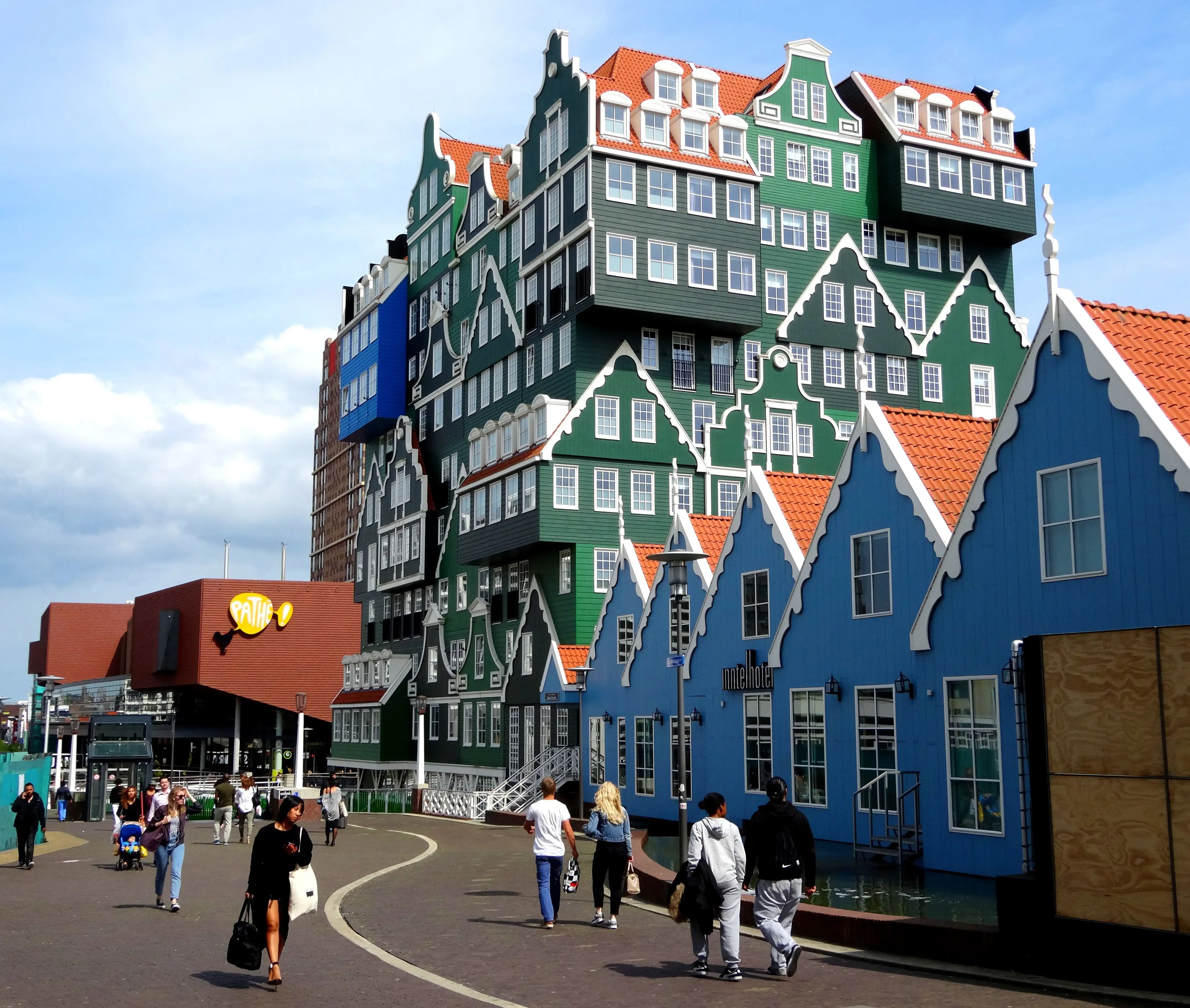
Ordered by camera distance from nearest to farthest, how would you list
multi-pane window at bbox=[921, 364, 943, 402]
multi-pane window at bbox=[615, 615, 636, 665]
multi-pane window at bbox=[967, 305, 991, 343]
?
multi-pane window at bbox=[615, 615, 636, 665], multi-pane window at bbox=[921, 364, 943, 402], multi-pane window at bbox=[967, 305, 991, 343]

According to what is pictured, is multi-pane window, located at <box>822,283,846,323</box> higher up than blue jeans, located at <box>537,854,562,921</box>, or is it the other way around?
multi-pane window, located at <box>822,283,846,323</box>

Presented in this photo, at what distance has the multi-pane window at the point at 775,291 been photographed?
52875mm

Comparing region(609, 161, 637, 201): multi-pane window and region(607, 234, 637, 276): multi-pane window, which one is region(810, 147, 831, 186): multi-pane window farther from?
region(607, 234, 637, 276): multi-pane window

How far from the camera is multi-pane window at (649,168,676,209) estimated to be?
4931 centimetres

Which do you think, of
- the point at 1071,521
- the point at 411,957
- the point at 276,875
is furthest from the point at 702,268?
the point at 276,875

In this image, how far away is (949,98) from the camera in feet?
183

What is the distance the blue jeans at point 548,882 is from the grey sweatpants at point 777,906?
3865 millimetres

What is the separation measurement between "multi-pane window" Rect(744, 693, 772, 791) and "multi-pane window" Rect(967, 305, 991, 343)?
3027 centimetres

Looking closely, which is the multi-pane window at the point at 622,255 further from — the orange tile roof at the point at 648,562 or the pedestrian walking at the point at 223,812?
the pedestrian walking at the point at 223,812

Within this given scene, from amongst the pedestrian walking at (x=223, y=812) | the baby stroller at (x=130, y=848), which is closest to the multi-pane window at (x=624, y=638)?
the pedestrian walking at (x=223, y=812)

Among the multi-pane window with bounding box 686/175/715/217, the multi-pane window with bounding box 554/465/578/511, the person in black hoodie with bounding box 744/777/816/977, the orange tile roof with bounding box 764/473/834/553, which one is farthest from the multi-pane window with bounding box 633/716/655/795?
the person in black hoodie with bounding box 744/777/816/977

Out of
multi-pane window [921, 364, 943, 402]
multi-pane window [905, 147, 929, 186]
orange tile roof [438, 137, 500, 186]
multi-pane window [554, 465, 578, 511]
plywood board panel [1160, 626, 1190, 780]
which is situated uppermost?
orange tile roof [438, 137, 500, 186]

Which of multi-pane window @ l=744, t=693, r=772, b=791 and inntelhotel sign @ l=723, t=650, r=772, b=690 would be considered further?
multi-pane window @ l=744, t=693, r=772, b=791

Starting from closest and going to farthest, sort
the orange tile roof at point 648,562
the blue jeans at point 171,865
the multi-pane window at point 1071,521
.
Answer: the blue jeans at point 171,865, the multi-pane window at point 1071,521, the orange tile roof at point 648,562
